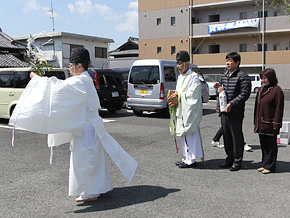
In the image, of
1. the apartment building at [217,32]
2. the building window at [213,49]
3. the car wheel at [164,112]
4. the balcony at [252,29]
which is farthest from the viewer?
the building window at [213,49]

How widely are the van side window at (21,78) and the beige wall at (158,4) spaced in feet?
89.6

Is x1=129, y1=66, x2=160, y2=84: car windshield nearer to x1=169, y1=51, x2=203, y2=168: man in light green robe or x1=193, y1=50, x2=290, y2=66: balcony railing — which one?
x1=169, y1=51, x2=203, y2=168: man in light green robe

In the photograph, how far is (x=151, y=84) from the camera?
11.3m

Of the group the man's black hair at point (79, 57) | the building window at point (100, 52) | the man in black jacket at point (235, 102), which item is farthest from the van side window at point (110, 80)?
the building window at point (100, 52)

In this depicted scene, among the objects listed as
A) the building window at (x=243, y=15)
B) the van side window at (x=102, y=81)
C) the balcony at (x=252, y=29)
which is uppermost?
the building window at (x=243, y=15)

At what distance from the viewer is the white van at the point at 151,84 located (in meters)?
11.2

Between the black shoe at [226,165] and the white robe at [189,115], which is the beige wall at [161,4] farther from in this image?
the black shoe at [226,165]

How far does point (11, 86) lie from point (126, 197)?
724 cm

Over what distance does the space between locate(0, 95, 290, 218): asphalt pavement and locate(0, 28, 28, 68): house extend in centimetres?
1489

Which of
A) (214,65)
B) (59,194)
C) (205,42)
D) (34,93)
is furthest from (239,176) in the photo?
(205,42)

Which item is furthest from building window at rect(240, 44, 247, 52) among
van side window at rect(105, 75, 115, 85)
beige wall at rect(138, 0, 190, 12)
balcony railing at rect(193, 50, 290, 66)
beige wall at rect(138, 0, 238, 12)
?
van side window at rect(105, 75, 115, 85)

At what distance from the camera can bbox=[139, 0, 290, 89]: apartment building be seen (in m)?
29.8

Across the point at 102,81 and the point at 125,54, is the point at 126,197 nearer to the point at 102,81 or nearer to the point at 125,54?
the point at 102,81

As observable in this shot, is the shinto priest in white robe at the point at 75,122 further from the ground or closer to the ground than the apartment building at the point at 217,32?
closer to the ground
